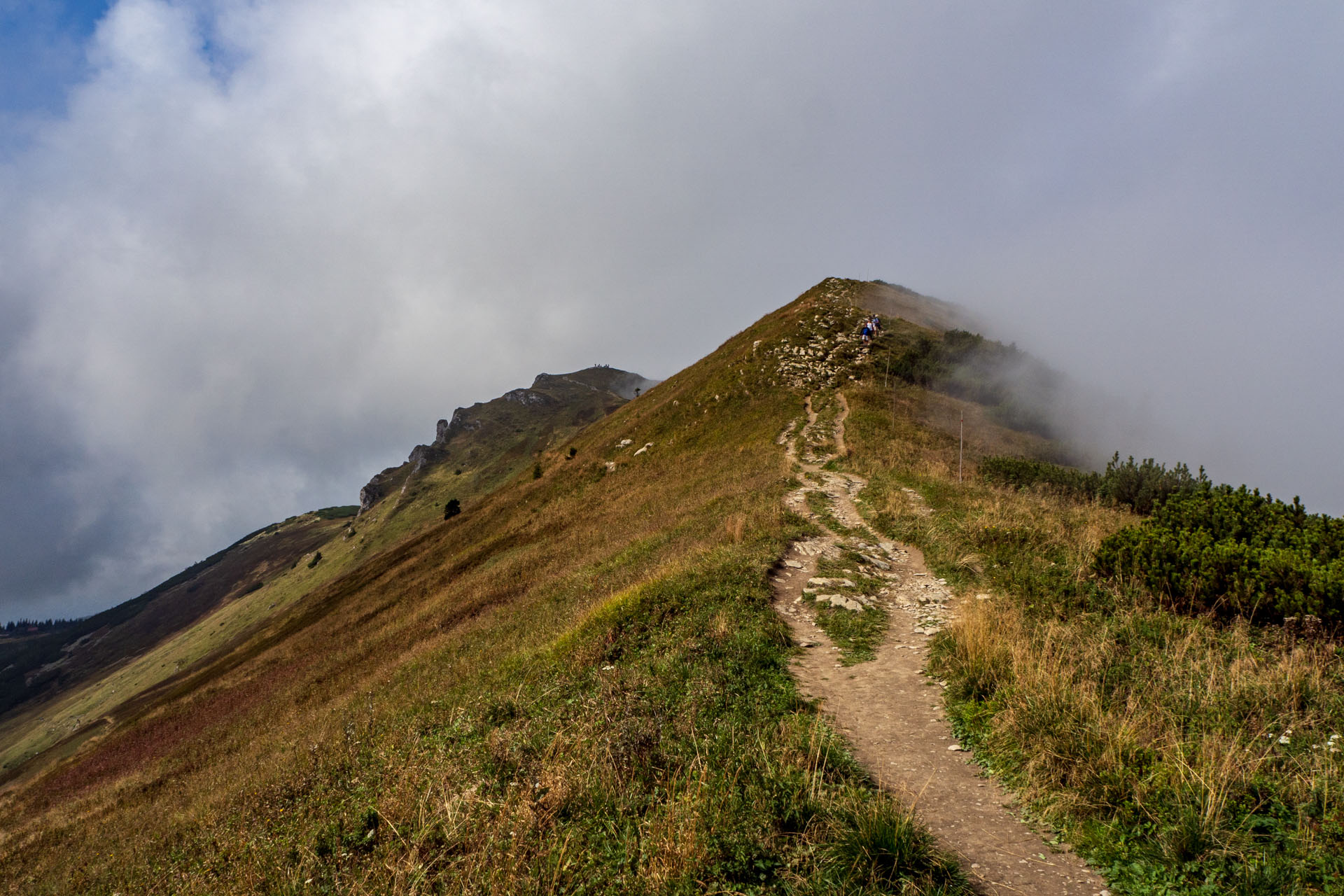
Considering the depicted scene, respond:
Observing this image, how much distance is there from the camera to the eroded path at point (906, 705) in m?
4.94

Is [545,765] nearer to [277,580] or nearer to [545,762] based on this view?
[545,762]

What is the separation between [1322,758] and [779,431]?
29.2 meters

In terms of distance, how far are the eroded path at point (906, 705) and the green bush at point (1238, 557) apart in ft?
12.1

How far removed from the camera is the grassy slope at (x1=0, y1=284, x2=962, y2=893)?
Answer: 5.04 metres

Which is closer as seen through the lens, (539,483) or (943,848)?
(943,848)

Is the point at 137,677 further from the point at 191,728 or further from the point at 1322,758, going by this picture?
the point at 1322,758

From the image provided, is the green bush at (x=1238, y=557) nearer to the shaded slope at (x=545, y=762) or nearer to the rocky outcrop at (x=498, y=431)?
the shaded slope at (x=545, y=762)

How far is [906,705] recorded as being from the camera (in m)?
8.13

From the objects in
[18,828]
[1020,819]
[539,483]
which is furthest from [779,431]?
[18,828]

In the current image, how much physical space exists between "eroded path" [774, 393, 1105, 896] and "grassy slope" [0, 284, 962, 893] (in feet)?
1.98

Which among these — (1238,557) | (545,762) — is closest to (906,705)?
(545,762)

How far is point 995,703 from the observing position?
7.29 metres

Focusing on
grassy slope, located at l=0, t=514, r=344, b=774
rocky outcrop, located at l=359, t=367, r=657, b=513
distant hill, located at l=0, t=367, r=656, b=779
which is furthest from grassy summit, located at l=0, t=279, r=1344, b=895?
rocky outcrop, located at l=359, t=367, r=657, b=513

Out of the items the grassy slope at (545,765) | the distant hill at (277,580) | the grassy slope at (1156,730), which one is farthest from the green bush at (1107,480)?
the distant hill at (277,580)
